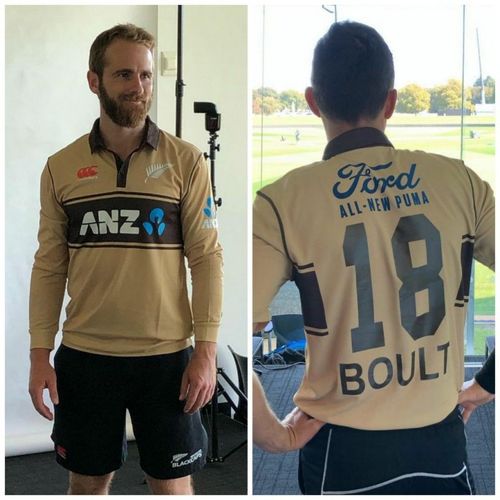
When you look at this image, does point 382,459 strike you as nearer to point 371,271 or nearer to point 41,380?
point 371,271

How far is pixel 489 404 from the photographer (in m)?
1.92

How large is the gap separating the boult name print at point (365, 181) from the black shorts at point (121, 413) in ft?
1.94

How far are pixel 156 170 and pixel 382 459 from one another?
2.97ft

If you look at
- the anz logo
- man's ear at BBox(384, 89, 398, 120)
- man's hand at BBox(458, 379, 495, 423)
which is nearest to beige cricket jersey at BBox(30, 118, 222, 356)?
the anz logo

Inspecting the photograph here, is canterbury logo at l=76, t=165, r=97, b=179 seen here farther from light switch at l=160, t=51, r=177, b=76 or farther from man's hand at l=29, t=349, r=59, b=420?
light switch at l=160, t=51, r=177, b=76

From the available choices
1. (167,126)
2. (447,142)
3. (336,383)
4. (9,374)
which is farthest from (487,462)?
(9,374)

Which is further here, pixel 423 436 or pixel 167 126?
pixel 167 126

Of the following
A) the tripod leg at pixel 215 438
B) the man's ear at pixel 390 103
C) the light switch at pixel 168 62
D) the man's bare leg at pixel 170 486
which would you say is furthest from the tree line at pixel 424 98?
the tripod leg at pixel 215 438

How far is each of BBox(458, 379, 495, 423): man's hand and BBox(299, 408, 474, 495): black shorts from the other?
0.03 metres

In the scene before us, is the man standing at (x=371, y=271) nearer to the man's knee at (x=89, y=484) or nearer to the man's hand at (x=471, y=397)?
the man's hand at (x=471, y=397)

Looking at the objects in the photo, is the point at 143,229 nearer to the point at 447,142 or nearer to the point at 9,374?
the point at 447,142

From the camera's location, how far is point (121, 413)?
198cm

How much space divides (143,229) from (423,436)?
848mm

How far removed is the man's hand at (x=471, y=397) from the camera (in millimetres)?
1870
